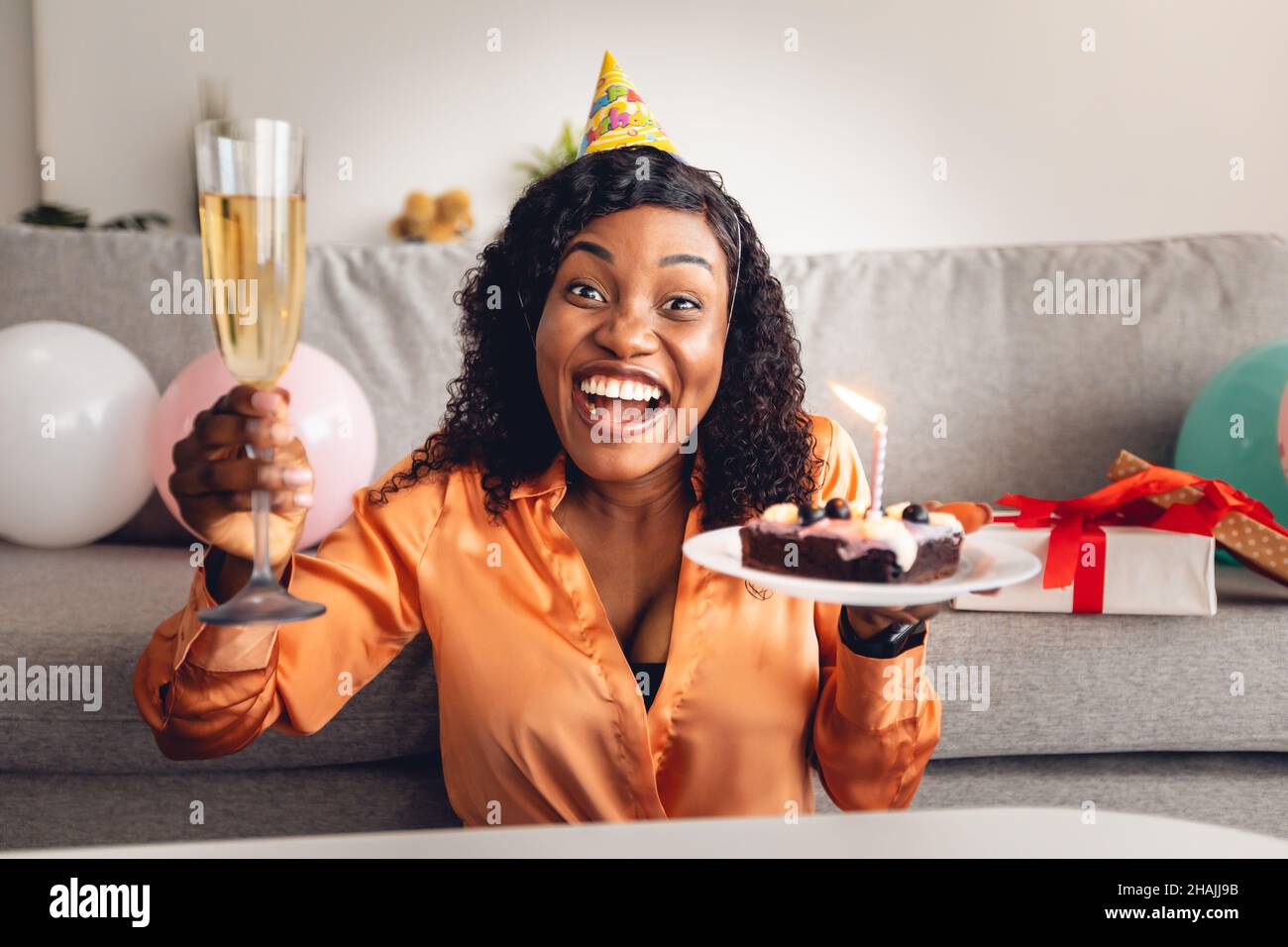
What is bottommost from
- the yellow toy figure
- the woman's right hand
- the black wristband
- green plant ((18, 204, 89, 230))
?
the black wristband

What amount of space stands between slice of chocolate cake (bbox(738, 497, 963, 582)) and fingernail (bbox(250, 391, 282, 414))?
1.30ft

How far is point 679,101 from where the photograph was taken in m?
5.01

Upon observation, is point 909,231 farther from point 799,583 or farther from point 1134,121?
point 799,583

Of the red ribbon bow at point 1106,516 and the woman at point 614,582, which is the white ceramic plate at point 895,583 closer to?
the woman at point 614,582

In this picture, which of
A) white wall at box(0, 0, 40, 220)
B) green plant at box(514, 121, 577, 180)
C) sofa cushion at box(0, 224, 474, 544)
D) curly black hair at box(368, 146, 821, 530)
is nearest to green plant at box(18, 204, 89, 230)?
white wall at box(0, 0, 40, 220)

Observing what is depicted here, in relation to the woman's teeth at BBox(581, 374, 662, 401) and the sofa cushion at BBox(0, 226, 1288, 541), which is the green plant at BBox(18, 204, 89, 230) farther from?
the woman's teeth at BBox(581, 374, 662, 401)

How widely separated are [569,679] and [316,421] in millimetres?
917

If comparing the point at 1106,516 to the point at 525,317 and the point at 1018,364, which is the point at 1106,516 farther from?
the point at 525,317

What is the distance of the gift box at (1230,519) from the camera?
65.1 inches

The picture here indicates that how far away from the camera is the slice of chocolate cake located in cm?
88

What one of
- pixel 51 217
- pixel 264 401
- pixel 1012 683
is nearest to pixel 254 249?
pixel 264 401
